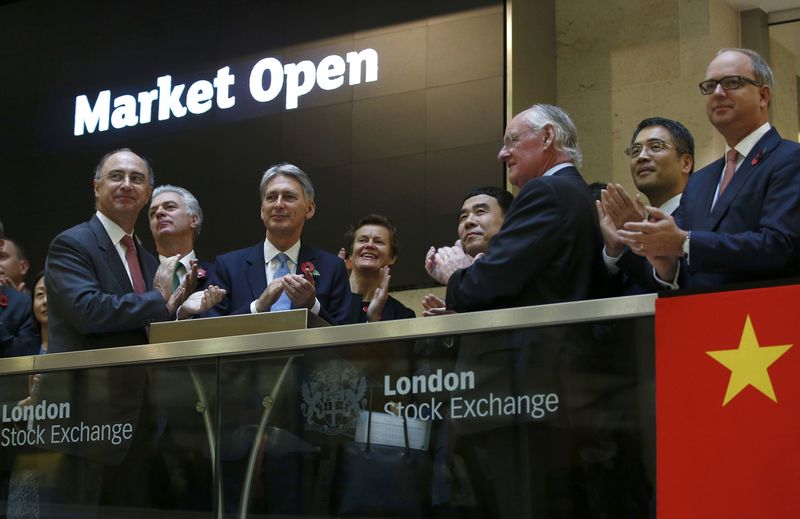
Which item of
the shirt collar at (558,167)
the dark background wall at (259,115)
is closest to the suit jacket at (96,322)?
the shirt collar at (558,167)

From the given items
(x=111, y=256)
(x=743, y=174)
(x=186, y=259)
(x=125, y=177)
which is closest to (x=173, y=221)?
(x=186, y=259)

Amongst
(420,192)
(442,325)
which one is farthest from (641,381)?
(420,192)

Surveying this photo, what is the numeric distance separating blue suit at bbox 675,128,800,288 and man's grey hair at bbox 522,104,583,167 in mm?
603

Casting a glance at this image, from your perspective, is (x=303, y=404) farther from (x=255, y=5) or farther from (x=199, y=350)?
(x=255, y=5)

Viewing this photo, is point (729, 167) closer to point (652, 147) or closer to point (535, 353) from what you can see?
point (535, 353)

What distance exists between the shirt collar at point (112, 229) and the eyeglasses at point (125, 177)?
0.65ft

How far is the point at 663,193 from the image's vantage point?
4777 mm

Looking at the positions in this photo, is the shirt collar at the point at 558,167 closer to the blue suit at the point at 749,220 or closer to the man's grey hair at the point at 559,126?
the man's grey hair at the point at 559,126

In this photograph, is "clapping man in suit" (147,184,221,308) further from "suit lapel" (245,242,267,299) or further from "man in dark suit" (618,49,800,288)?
"man in dark suit" (618,49,800,288)

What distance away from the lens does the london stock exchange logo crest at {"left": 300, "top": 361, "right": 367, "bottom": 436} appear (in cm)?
362

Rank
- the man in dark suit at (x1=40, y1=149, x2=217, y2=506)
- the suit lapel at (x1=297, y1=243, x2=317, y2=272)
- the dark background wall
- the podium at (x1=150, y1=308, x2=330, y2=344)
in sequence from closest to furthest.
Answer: the podium at (x1=150, y1=308, x2=330, y2=344) → the man in dark suit at (x1=40, y1=149, x2=217, y2=506) → the suit lapel at (x1=297, y1=243, x2=317, y2=272) → the dark background wall

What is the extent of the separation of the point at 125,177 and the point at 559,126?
6.30ft

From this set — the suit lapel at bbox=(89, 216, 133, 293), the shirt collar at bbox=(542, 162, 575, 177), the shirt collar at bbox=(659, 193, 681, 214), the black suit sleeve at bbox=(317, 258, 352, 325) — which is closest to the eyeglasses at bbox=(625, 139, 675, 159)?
the shirt collar at bbox=(659, 193, 681, 214)

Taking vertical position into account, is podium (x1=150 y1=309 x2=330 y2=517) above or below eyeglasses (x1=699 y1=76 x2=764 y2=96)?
below
